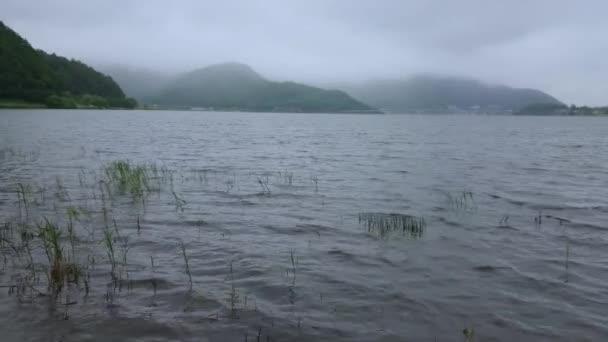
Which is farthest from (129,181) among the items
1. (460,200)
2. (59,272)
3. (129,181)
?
(460,200)

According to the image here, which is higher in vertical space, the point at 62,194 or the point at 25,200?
the point at 25,200

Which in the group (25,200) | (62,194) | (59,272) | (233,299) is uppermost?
(25,200)

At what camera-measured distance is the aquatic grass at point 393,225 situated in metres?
13.9

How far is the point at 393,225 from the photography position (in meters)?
14.6

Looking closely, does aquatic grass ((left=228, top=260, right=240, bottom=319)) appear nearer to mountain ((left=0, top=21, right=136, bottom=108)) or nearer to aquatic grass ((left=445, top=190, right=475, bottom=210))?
aquatic grass ((left=445, top=190, right=475, bottom=210))

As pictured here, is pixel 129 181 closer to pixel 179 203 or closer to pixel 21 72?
pixel 179 203

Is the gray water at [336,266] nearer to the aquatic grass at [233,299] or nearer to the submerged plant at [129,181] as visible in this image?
the aquatic grass at [233,299]

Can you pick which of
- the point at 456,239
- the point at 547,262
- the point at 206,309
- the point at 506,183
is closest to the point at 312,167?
the point at 506,183

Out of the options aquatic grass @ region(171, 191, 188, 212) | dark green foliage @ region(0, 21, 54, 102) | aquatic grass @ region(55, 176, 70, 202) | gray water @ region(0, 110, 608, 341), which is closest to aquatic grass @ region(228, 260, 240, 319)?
gray water @ region(0, 110, 608, 341)

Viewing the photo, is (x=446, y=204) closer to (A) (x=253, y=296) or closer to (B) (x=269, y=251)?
(B) (x=269, y=251)

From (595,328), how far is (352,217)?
28.6 ft

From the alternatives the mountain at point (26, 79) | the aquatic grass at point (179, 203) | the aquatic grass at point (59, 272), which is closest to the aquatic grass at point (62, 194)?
the aquatic grass at point (179, 203)

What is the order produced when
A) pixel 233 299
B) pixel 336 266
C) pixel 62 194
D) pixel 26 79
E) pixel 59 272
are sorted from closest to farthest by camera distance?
pixel 233 299 < pixel 59 272 < pixel 336 266 < pixel 62 194 < pixel 26 79

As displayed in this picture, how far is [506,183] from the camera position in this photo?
24297 millimetres
